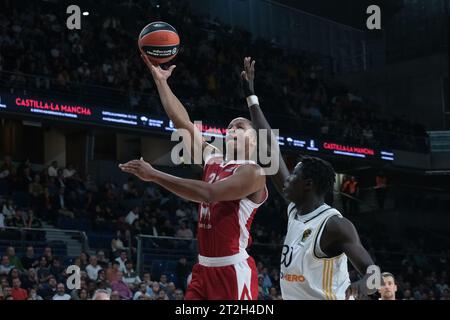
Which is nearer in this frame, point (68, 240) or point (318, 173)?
point (318, 173)

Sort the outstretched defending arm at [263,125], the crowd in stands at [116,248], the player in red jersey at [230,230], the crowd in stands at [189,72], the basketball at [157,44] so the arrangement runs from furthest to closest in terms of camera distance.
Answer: the crowd in stands at [189,72]
the crowd in stands at [116,248]
the basketball at [157,44]
the outstretched defending arm at [263,125]
the player in red jersey at [230,230]

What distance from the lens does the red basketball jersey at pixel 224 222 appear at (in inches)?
195

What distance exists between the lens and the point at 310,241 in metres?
4.51

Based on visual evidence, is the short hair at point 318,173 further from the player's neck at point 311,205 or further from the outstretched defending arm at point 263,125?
the outstretched defending arm at point 263,125

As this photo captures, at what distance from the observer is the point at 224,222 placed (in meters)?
4.95

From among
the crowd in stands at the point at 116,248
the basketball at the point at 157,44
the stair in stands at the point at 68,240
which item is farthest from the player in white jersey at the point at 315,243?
the stair in stands at the point at 68,240

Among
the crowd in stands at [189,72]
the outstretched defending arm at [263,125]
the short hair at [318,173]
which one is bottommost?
the short hair at [318,173]

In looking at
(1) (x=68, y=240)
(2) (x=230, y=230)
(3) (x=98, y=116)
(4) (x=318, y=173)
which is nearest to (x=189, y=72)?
(3) (x=98, y=116)

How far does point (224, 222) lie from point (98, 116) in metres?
13.1

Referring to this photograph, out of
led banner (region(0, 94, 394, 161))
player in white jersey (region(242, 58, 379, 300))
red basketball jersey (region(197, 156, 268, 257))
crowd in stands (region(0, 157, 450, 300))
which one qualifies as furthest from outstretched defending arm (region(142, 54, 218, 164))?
led banner (region(0, 94, 394, 161))

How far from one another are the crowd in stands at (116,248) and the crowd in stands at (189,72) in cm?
199

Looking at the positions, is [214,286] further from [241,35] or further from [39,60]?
[241,35]

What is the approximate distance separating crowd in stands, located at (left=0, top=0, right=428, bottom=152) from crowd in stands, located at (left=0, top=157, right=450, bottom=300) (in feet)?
6.54

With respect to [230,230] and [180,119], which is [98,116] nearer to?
[180,119]
